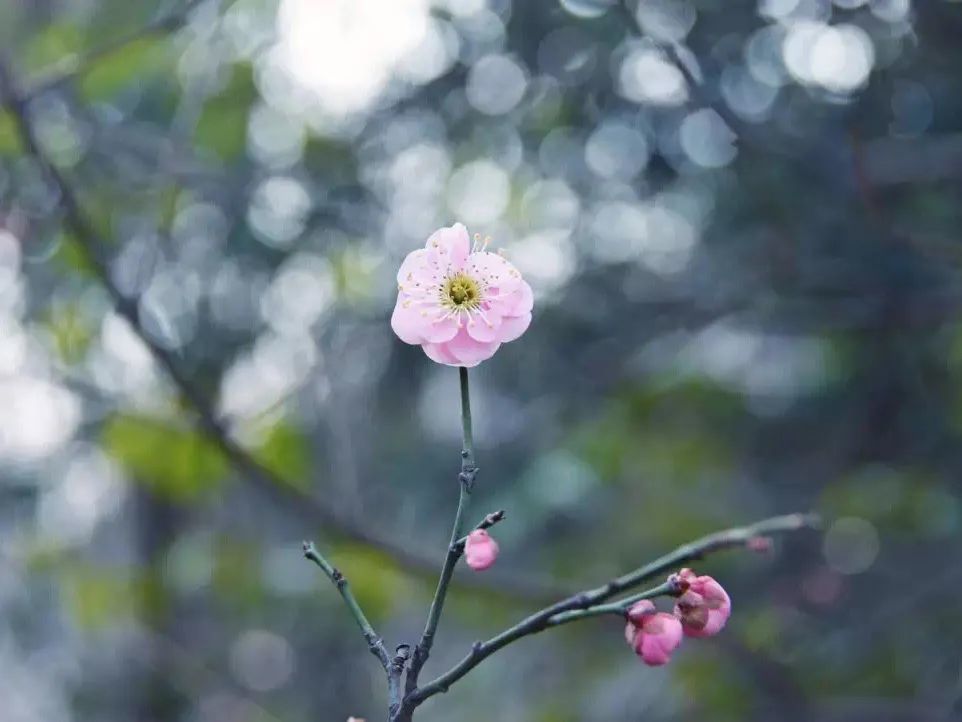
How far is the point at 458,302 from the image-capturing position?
100 cm

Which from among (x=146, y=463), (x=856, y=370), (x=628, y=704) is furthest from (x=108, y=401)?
(x=856, y=370)

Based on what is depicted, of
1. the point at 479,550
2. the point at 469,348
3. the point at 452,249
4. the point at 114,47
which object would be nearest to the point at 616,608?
the point at 479,550

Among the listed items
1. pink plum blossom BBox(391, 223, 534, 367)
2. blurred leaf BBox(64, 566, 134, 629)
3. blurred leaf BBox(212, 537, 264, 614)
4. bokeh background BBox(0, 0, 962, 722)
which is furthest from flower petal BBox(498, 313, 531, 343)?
blurred leaf BBox(64, 566, 134, 629)

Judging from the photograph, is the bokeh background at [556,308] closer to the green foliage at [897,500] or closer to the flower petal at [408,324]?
the green foliage at [897,500]

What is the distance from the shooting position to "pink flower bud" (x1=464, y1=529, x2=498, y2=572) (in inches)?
32.4

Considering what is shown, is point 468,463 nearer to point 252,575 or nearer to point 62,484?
point 252,575

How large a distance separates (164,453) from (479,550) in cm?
264

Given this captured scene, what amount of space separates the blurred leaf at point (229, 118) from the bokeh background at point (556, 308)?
0.03 feet

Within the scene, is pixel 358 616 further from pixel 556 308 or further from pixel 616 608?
pixel 556 308

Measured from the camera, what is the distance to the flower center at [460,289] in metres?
1.00

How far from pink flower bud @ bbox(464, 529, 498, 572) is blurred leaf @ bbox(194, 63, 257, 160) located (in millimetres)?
2475

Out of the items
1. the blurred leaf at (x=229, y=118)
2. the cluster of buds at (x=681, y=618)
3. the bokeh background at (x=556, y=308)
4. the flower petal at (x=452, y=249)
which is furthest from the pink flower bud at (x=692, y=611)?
the blurred leaf at (x=229, y=118)

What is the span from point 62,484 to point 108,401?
1993 mm

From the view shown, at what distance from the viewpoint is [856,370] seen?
364 centimetres
